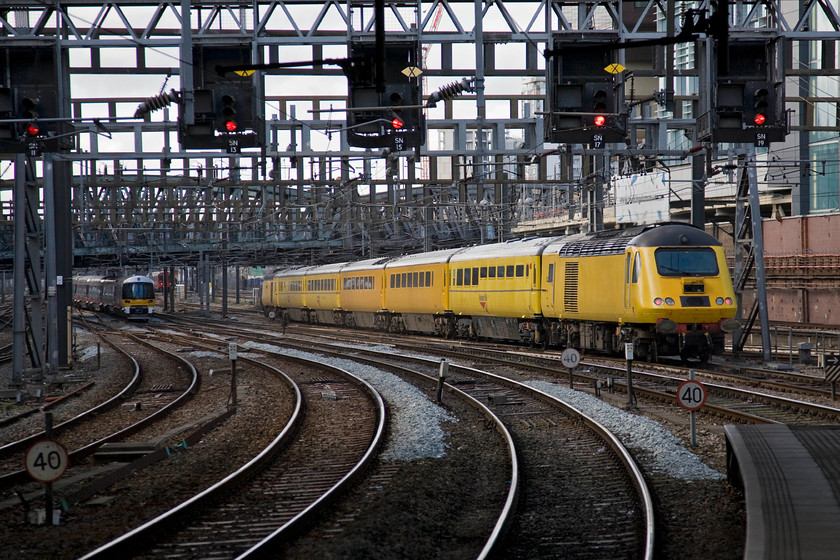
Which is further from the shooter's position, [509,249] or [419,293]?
[419,293]

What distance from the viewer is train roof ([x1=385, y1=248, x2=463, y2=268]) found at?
33812mm

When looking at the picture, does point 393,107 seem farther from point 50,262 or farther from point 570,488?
point 50,262

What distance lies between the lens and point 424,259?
35750 mm

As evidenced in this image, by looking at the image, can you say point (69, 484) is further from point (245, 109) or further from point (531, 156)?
point (531, 156)

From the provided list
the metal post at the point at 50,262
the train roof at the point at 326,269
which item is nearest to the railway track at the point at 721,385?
the metal post at the point at 50,262

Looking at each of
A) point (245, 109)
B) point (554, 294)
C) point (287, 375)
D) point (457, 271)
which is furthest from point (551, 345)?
point (245, 109)

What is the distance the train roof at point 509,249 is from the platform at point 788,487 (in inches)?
650

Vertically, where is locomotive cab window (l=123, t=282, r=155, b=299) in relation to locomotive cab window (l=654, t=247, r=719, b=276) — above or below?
below

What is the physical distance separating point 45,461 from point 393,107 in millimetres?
9948

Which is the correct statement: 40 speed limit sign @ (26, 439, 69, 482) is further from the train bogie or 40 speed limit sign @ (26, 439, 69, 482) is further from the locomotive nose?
the train bogie

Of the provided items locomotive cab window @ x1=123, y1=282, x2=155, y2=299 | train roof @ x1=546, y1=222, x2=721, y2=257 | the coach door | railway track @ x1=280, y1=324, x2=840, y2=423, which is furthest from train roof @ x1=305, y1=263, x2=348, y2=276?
the coach door

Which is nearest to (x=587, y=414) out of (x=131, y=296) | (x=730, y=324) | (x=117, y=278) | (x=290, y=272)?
(x=730, y=324)

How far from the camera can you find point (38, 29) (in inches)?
736

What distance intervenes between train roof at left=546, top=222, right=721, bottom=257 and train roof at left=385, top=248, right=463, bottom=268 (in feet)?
33.2
